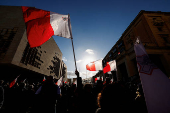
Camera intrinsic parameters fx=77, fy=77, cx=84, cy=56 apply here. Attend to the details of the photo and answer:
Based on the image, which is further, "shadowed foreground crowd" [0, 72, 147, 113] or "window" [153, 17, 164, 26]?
"window" [153, 17, 164, 26]

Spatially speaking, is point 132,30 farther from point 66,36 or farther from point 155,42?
point 66,36

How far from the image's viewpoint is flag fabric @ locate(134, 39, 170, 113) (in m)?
2.05

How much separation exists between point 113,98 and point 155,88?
4.48 ft

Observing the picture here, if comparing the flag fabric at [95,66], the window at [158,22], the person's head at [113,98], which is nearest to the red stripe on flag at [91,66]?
the flag fabric at [95,66]

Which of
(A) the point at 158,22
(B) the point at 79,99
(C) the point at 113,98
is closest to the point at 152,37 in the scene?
(A) the point at 158,22

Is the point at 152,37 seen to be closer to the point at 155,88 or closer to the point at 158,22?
the point at 158,22

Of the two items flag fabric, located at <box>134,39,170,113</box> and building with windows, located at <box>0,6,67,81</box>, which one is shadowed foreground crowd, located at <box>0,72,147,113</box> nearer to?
flag fabric, located at <box>134,39,170,113</box>

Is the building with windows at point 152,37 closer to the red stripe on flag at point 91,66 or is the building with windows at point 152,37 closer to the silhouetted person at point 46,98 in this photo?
the red stripe on flag at point 91,66

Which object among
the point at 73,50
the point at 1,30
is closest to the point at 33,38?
the point at 73,50

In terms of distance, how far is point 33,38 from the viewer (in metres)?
3.51

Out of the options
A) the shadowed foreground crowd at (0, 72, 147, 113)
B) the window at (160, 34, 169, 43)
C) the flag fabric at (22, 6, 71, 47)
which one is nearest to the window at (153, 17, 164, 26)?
the window at (160, 34, 169, 43)

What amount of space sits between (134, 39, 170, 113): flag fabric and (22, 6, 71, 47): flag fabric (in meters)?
3.65

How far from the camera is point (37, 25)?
3748mm

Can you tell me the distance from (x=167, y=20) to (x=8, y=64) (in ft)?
128
